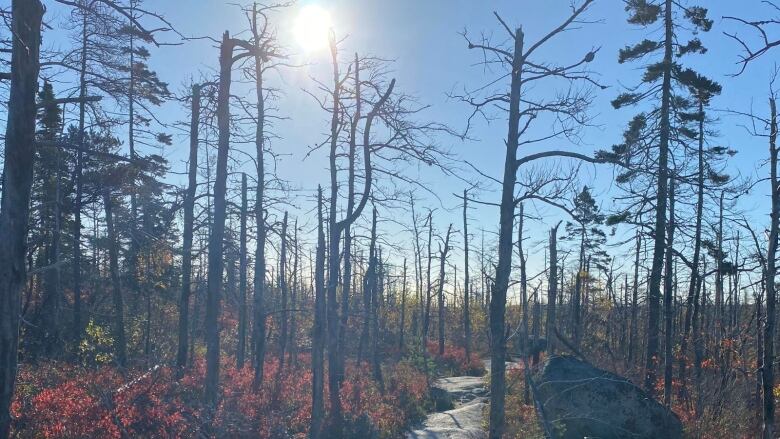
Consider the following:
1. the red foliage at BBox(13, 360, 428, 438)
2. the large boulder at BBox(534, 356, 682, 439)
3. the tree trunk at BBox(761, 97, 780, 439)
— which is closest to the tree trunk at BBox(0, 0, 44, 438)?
the red foliage at BBox(13, 360, 428, 438)

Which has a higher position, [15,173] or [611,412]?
[15,173]

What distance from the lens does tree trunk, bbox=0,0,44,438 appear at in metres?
6.99

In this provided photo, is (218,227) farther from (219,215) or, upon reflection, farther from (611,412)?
(611,412)

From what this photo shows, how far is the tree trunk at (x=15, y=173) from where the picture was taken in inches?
275

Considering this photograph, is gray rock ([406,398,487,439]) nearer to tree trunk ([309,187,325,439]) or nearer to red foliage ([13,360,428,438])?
red foliage ([13,360,428,438])

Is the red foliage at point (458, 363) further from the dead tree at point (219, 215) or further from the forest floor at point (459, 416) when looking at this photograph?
the dead tree at point (219, 215)

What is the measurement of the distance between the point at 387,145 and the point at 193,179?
8.07 m

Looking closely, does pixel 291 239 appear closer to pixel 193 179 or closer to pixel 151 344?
pixel 193 179

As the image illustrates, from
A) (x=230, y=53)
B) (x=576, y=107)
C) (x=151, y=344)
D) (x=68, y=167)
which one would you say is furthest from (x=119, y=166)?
(x=151, y=344)

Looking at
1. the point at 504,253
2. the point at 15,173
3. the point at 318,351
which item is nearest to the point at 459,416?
the point at 318,351

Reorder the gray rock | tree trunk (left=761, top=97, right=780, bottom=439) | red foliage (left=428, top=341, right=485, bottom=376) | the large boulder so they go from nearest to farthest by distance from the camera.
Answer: tree trunk (left=761, top=97, right=780, bottom=439) < the large boulder < the gray rock < red foliage (left=428, top=341, right=485, bottom=376)

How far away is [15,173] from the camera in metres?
7.07

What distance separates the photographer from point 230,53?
37.1 ft

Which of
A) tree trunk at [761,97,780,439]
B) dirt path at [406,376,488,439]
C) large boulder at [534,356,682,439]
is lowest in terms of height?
dirt path at [406,376,488,439]
